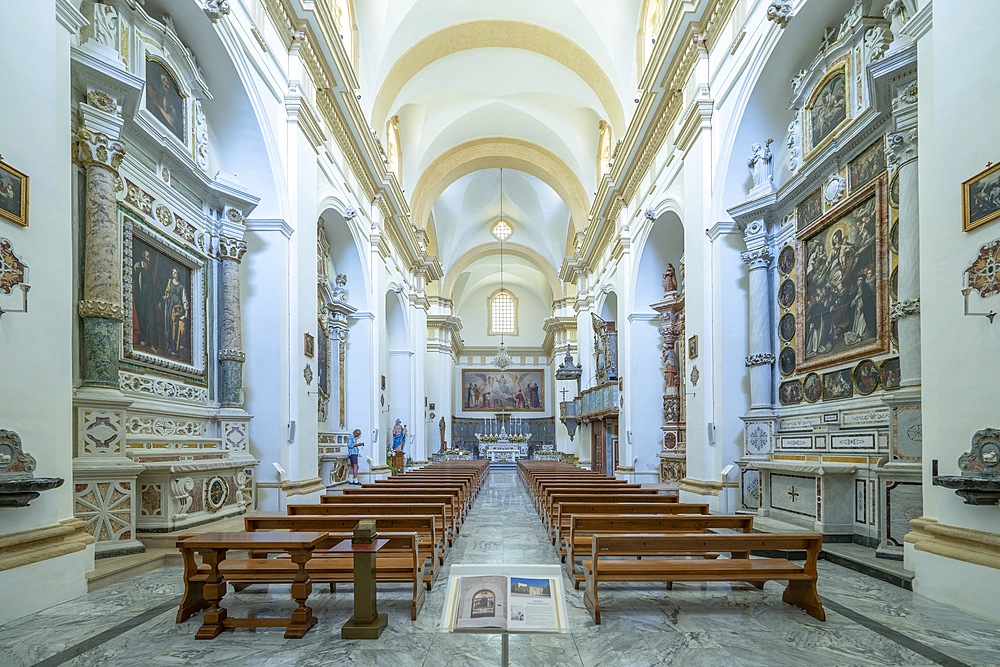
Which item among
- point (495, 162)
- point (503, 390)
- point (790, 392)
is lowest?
point (503, 390)

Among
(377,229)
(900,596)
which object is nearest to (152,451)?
(900,596)

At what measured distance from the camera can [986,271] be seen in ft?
14.8

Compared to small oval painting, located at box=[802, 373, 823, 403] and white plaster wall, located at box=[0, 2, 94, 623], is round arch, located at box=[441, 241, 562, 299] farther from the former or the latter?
white plaster wall, located at box=[0, 2, 94, 623]

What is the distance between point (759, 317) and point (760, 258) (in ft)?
2.81

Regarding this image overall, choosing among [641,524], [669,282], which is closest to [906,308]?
[641,524]

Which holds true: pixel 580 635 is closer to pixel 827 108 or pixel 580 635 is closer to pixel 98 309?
pixel 98 309

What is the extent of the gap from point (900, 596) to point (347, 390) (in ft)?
43.9

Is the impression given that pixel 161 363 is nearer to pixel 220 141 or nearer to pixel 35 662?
pixel 220 141

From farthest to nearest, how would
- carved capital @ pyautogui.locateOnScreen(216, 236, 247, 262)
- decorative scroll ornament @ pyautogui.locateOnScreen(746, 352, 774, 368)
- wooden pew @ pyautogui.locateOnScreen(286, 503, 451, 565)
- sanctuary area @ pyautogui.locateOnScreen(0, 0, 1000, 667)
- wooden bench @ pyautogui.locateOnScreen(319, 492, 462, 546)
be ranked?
1. decorative scroll ornament @ pyautogui.locateOnScreen(746, 352, 774, 368)
2. carved capital @ pyautogui.locateOnScreen(216, 236, 247, 262)
3. wooden bench @ pyautogui.locateOnScreen(319, 492, 462, 546)
4. wooden pew @ pyautogui.locateOnScreen(286, 503, 451, 565)
5. sanctuary area @ pyautogui.locateOnScreen(0, 0, 1000, 667)

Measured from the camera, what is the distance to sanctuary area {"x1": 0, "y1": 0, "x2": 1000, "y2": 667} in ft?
14.4

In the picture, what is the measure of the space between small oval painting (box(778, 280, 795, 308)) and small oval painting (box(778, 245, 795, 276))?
17 centimetres

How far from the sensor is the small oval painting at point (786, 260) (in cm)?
956

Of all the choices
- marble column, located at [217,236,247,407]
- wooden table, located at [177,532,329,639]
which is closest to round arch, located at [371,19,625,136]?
marble column, located at [217,236,247,407]

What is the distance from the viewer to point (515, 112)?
887 inches
